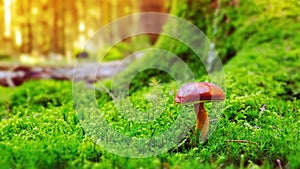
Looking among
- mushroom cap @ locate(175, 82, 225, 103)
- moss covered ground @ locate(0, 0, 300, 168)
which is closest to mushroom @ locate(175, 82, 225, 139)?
mushroom cap @ locate(175, 82, 225, 103)

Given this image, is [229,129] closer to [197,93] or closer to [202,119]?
[202,119]

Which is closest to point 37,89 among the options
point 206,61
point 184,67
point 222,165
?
point 184,67

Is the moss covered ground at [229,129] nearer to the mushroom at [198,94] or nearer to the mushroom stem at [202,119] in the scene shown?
the mushroom stem at [202,119]

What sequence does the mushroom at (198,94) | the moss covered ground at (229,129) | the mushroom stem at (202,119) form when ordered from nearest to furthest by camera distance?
the moss covered ground at (229,129), the mushroom at (198,94), the mushroom stem at (202,119)

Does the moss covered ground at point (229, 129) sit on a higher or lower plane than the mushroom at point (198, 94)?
lower

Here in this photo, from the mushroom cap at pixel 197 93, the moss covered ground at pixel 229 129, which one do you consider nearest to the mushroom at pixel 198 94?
the mushroom cap at pixel 197 93

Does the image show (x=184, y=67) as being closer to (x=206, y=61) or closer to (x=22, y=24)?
(x=206, y=61)

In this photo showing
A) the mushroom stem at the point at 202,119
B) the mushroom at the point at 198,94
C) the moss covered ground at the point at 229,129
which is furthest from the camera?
the mushroom stem at the point at 202,119

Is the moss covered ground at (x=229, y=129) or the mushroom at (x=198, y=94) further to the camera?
the mushroom at (x=198, y=94)
